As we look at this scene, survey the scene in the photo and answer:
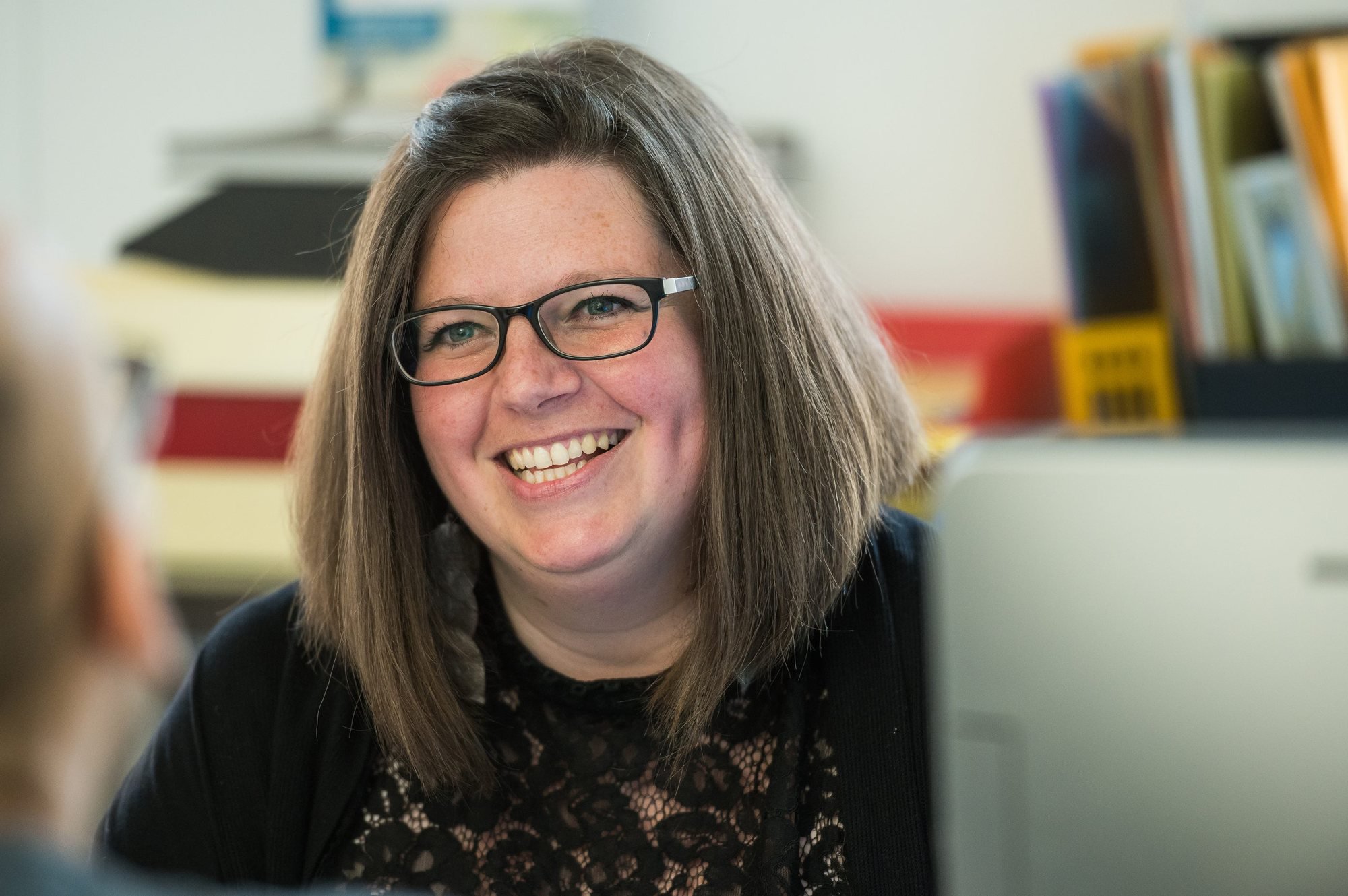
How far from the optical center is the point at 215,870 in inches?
44.0

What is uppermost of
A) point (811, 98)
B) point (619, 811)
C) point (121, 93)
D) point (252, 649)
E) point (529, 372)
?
point (121, 93)

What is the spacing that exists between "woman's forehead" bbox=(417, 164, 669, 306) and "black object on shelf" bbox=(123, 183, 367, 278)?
1013 mm

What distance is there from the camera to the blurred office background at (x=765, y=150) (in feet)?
6.84

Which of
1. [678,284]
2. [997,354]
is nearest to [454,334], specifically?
[678,284]

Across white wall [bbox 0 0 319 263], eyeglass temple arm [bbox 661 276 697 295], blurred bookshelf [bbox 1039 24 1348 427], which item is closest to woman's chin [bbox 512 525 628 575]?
eyeglass temple arm [bbox 661 276 697 295]

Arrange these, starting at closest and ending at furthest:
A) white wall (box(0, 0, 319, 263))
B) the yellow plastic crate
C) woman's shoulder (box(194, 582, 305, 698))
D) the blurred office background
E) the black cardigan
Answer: the black cardigan, woman's shoulder (box(194, 582, 305, 698)), the yellow plastic crate, the blurred office background, white wall (box(0, 0, 319, 263))

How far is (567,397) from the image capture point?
1.10 meters

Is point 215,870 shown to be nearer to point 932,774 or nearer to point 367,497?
point 367,497

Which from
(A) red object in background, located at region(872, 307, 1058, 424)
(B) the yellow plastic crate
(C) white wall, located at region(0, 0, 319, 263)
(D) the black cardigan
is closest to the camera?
(D) the black cardigan

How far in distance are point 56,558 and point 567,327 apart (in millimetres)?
696

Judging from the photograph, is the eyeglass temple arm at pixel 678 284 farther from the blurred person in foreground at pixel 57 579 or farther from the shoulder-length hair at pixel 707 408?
the blurred person in foreground at pixel 57 579

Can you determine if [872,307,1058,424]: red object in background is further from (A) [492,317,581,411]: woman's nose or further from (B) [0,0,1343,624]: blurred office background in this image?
(A) [492,317,581,411]: woman's nose

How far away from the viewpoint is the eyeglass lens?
109 cm

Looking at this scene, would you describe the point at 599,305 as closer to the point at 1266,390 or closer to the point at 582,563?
the point at 582,563
